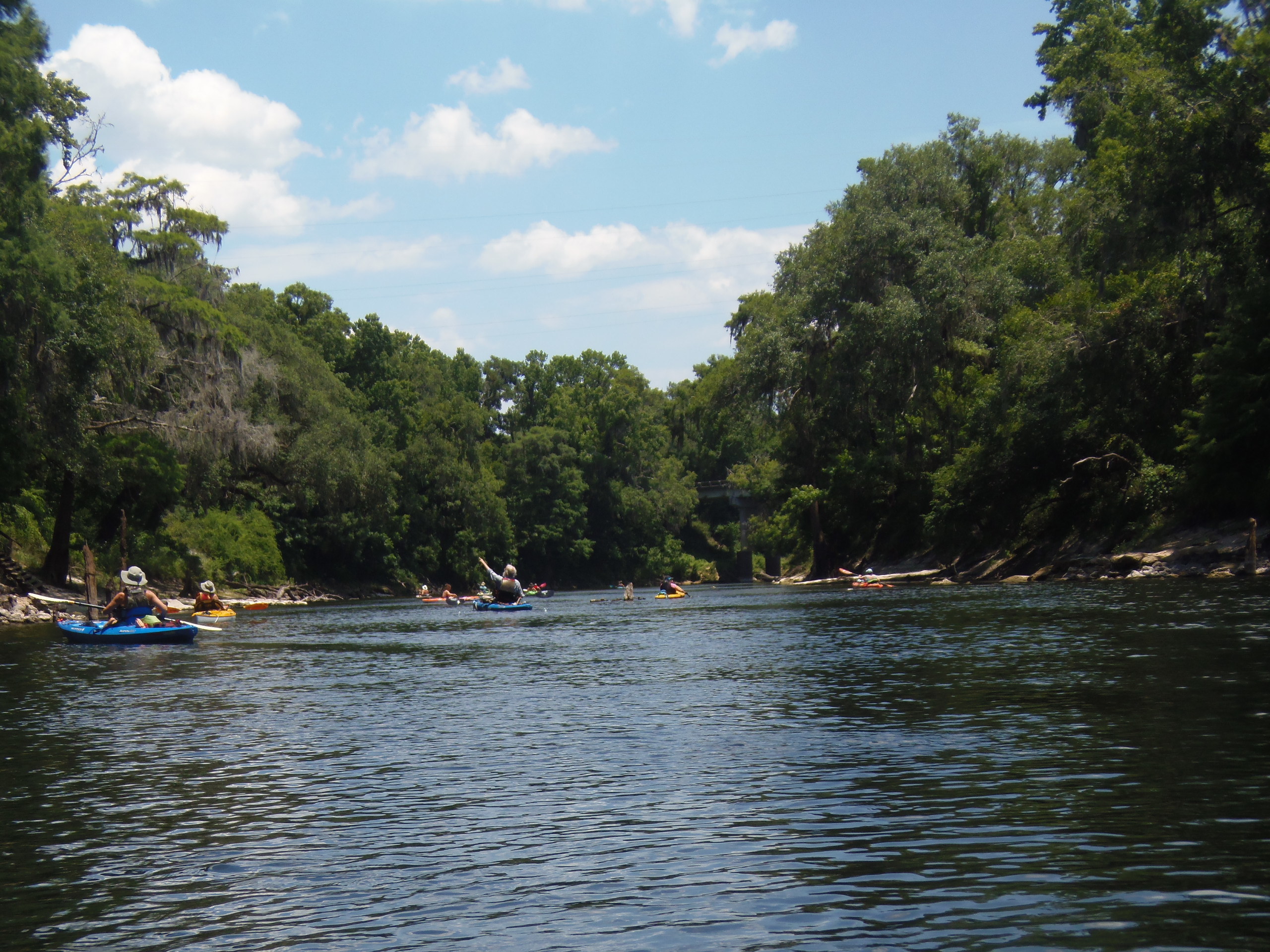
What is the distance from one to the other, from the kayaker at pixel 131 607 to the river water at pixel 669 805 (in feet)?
35.7

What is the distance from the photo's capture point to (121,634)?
33.2 m

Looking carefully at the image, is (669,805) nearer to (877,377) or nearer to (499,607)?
(499,607)

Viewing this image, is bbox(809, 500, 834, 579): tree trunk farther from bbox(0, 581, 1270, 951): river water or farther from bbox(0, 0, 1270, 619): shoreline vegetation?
bbox(0, 581, 1270, 951): river water

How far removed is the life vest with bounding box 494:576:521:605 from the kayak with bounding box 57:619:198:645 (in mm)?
19180

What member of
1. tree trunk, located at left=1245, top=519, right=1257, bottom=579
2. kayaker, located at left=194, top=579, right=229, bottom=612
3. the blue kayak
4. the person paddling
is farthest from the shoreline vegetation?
the blue kayak

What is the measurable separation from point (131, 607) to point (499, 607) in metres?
17.9

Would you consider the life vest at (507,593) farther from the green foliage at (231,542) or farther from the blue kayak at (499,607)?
the green foliage at (231,542)

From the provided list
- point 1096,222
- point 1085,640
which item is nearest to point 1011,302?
point 1096,222

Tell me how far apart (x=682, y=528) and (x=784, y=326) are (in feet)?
208

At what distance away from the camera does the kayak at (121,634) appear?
33281 mm

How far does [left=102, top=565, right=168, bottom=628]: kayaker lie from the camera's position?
34250 millimetres

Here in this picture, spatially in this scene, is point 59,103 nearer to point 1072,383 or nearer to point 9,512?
point 9,512

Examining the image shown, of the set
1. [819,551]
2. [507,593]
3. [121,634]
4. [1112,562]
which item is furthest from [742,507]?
[121,634]

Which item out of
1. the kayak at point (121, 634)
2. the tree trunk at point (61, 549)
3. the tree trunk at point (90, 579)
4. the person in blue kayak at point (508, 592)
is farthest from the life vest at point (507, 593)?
the kayak at point (121, 634)
